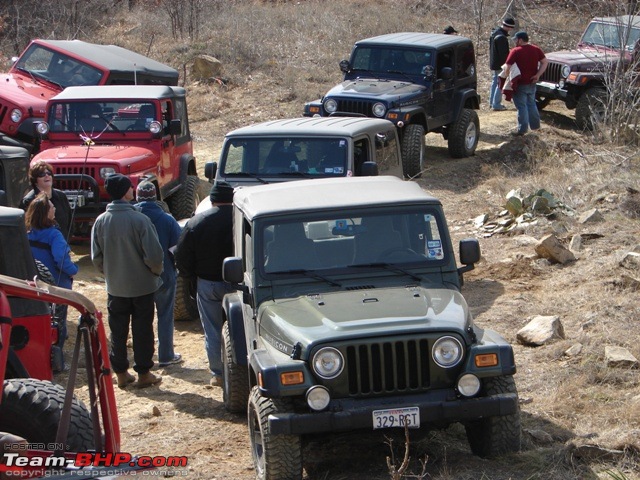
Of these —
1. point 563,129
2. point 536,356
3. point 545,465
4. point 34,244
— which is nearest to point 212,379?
point 34,244

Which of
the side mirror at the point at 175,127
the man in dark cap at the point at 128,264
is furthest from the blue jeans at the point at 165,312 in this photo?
→ the side mirror at the point at 175,127

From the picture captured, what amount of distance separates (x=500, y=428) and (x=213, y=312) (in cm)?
265

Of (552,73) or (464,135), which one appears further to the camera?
(552,73)

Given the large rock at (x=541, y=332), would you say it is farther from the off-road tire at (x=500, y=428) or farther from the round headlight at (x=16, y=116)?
the round headlight at (x=16, y=116)

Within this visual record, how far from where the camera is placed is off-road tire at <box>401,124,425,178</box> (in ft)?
46.6

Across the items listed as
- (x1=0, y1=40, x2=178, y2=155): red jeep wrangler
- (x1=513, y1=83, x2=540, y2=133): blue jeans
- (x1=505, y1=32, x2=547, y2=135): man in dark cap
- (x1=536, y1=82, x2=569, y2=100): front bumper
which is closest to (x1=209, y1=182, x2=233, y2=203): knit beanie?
(x1=0, y1=40, x2=178, y2=155): red jeep wrangler

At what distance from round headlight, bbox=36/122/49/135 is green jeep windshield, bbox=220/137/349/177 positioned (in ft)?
10.9

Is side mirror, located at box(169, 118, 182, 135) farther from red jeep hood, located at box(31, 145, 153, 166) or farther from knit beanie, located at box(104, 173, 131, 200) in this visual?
knit beanie, located at box(104, 173, 131, 200)

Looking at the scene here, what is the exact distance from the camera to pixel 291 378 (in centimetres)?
513

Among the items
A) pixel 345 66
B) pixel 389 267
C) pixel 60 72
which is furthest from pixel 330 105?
pixel 389 267

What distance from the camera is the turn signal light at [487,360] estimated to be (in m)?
5.25

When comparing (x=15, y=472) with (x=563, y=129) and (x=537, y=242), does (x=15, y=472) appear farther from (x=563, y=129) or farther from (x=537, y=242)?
(x=563, y=129)

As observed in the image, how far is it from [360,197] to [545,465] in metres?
1.90

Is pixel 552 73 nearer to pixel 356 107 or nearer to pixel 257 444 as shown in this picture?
pixel 356 107
